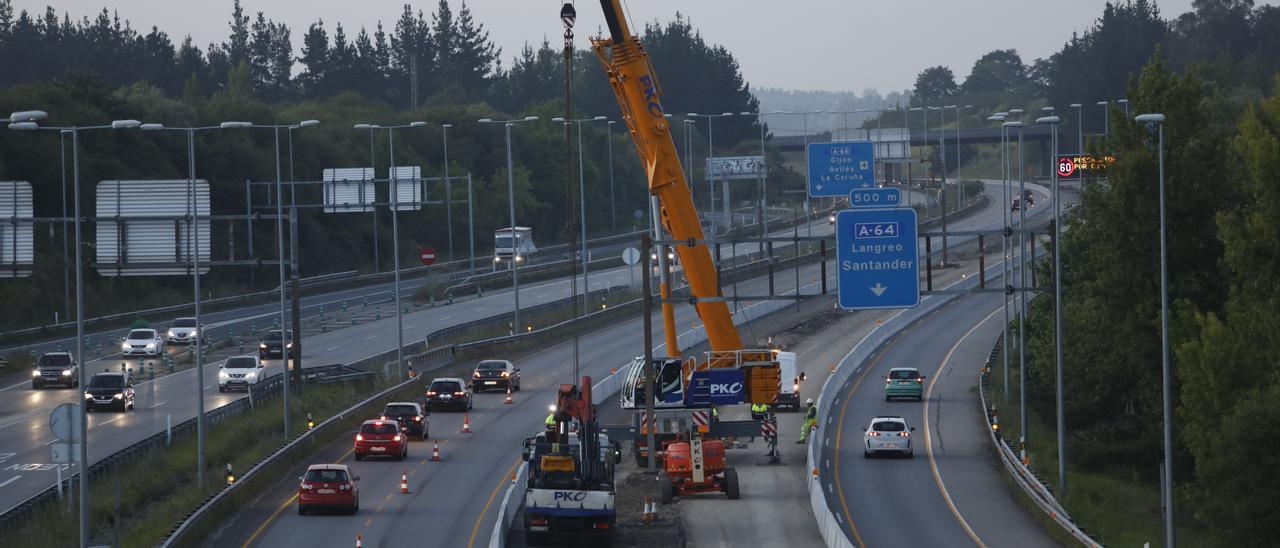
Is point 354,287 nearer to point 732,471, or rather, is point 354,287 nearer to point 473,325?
point 473,325

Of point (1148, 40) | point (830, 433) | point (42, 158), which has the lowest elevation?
point (830, 433)

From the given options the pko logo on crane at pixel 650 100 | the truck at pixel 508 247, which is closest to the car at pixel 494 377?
the pko logo on crane at pixel 650 100

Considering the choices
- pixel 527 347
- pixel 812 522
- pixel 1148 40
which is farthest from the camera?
pixel 1148 40

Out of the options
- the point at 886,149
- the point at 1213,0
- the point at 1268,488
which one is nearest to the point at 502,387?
the point at 1268,488

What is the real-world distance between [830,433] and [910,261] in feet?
72.4

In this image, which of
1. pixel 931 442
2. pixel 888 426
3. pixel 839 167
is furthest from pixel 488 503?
pixel 839 167

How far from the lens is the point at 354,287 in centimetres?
10406

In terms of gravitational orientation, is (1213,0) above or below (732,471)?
above

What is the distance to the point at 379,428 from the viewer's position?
162ft

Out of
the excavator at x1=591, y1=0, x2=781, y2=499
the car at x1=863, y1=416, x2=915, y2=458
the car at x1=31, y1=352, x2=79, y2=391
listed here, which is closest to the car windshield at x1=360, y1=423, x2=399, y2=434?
the excavator at x1=591, y1=0, x2=781, y2=499

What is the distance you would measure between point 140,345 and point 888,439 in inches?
1407

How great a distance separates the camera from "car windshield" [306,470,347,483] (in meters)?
39.8

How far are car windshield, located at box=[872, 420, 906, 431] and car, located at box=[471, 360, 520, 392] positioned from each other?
17.8 m

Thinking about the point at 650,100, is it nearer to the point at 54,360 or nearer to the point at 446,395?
the point at 446,395
